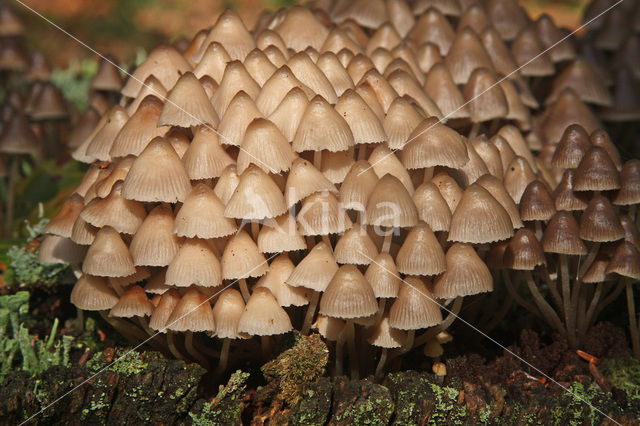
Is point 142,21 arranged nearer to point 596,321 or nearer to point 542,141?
point 542,141

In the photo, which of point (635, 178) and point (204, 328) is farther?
point (635, 178)

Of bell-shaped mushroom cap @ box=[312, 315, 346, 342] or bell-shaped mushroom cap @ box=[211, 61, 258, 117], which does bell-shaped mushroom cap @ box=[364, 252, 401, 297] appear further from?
bell-shaped mushroom cap @ box=[211, 61, 258, 117]

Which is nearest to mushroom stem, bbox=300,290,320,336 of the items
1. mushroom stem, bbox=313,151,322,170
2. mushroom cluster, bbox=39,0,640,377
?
mushroom cluster, bbox=39,0,640,377

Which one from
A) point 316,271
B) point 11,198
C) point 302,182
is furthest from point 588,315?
point 11,198

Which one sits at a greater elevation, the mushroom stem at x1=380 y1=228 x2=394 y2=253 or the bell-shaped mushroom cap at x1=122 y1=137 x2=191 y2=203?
the bell-shaped mushroom cap at x1=122 y1=137 x2=191 y2=203

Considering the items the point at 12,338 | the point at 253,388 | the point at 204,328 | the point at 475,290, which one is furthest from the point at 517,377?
the point at 12,338
